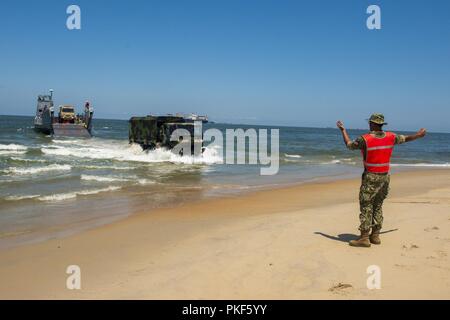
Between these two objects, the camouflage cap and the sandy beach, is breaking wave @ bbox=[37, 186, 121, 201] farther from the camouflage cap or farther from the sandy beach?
the camouflage cap

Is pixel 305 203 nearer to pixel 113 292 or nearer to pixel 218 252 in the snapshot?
pixel 218 252

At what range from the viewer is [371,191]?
228 inches

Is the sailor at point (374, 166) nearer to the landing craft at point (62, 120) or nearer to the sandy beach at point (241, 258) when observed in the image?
the sandy beach at point (241, 258)

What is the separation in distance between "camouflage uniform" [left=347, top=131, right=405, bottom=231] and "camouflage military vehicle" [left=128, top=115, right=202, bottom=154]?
19.3m

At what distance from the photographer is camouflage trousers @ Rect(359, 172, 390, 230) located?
5.77 metres

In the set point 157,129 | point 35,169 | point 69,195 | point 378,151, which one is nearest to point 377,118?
point 378,151

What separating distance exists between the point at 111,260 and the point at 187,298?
1997 millimetres

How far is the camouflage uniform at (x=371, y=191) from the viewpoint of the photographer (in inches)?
227

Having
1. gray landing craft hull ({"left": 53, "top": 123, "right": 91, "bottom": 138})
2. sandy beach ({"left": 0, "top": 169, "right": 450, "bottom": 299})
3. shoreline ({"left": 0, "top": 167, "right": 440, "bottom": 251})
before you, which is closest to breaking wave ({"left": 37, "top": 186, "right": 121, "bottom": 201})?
shoreline ({"left": 0, "top": 167, "right": 440, "bottom": 251})

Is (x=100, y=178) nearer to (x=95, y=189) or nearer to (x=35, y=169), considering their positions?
(x=95, y=189)

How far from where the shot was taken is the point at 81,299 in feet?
14.6
